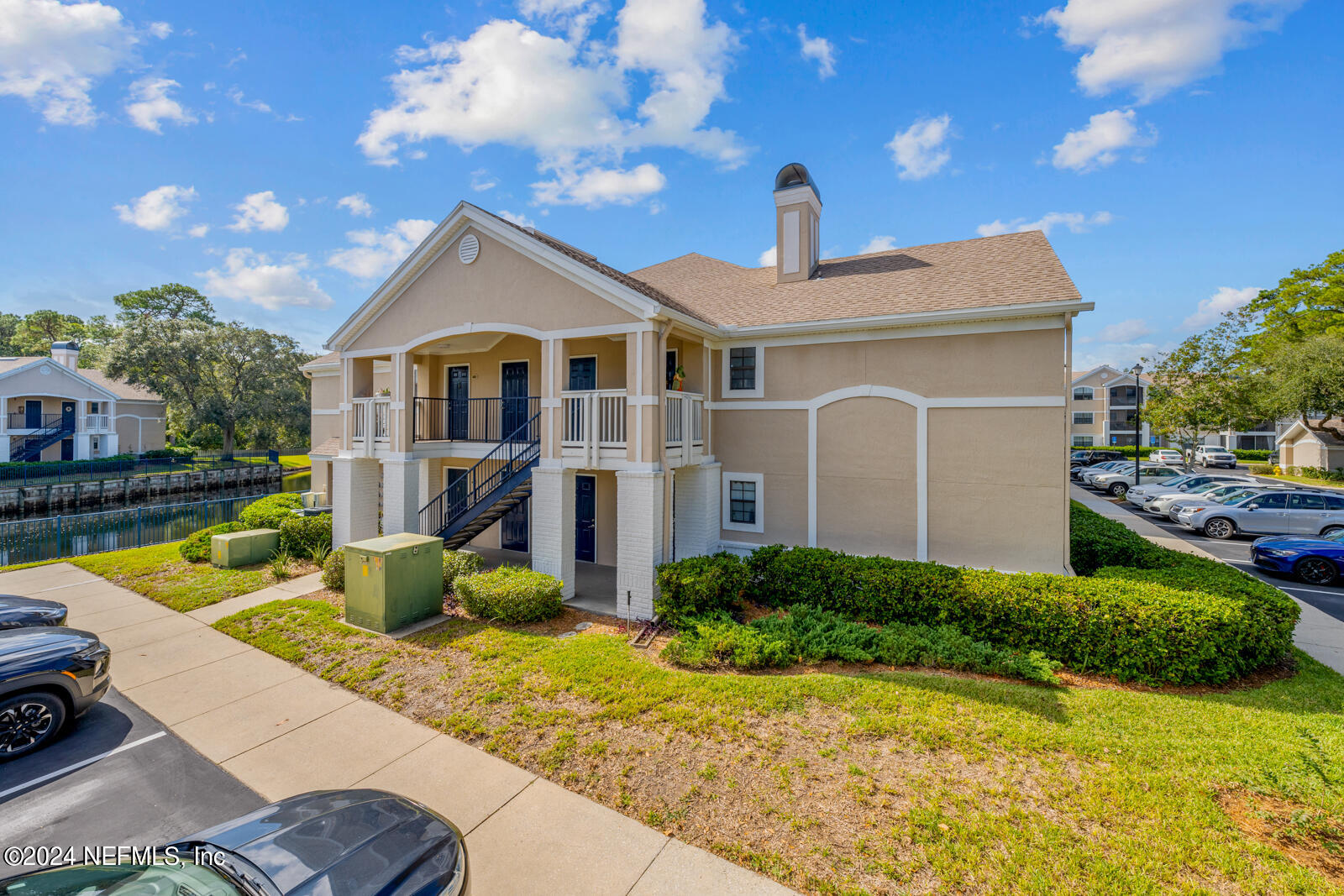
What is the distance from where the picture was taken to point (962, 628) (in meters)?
8.09

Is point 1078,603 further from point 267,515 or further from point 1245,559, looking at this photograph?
point 267,515

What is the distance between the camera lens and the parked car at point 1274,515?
15.1 meters

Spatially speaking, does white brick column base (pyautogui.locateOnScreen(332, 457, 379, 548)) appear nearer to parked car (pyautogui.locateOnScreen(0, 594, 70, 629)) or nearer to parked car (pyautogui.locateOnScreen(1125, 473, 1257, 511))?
parked car (pyautogui.locateOnScreen(0, 594, 70, 629))

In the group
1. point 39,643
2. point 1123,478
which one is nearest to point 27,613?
point 39,643

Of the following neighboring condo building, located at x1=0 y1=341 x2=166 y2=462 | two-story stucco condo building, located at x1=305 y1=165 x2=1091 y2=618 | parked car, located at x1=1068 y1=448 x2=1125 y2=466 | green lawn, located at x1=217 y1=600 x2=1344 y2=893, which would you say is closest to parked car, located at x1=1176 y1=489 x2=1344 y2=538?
two-story stucco condo building, located at x1=305 y1=165 x2=1091 y2=618

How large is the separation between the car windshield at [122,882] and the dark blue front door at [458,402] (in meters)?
12.5

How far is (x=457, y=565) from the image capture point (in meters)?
10.8

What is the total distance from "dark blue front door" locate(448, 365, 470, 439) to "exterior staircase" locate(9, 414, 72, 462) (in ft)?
128

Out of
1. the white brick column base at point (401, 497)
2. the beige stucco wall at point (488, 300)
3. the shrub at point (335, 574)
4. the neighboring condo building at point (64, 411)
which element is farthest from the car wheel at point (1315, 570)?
the neighboring condo building at point (64, 411)

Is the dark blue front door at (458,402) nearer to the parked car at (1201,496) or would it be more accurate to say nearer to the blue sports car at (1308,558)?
the blue sports car at (1308,558)

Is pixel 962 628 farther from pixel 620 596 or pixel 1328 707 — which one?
pixel 620 596

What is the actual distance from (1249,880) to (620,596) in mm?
7838

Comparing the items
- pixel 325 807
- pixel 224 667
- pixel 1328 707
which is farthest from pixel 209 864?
pixel 1328 707

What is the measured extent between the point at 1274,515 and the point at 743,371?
55.8ft
